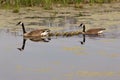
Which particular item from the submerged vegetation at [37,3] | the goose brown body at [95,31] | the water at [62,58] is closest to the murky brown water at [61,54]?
the water at [62,58]

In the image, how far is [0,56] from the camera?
1049 cm

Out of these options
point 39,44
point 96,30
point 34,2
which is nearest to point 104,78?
point 39,44

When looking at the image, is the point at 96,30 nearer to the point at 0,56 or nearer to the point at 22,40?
the point at 22,40

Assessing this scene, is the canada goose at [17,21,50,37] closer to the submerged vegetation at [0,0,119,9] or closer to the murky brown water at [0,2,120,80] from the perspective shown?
the murky brown water at [0,2,120,80]

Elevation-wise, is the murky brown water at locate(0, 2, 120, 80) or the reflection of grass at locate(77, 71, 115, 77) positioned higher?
the reflection of grass at locate(77, 71, 115, 77)

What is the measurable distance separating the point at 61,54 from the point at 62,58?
1.71ft

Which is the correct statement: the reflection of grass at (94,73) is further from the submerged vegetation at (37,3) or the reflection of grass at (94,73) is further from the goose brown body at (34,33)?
the submerged vegetation at (37,3)

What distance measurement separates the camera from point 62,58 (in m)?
10.1

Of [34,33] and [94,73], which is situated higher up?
[94,73]

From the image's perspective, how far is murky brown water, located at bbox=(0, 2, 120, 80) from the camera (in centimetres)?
866

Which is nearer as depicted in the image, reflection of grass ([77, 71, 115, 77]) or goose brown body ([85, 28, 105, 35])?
reflection of grass ([77, 71, 115, 77])

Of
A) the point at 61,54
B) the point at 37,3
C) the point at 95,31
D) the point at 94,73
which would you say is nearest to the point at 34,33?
the point at 95,31

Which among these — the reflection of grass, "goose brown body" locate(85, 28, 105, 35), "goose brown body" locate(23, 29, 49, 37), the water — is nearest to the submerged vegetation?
"goose brown body" locate(23, 29, 49, 37)

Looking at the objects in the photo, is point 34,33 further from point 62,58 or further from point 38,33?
point 62,58
